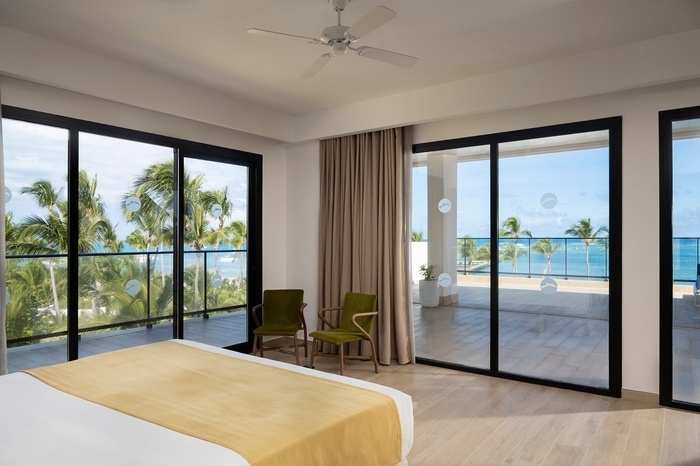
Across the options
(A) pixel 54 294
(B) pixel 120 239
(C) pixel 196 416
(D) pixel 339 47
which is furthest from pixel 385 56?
(A) pixel 54 294

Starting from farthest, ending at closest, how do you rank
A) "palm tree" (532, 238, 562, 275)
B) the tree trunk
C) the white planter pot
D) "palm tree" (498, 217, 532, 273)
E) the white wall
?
the white wall < the white planter pot < "palm tree" (498, 217, 532, 273) < "palm tree" (532, 238, 562, 275) < the tree trunk

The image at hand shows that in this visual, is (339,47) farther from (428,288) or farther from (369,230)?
(428,288)

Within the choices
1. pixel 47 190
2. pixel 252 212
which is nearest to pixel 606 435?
pixel 252 212

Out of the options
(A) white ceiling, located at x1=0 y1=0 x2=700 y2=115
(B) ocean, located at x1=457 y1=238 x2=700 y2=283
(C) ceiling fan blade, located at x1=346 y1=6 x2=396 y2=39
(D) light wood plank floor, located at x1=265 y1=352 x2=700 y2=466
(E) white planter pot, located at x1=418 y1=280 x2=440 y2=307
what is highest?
(A) white ceiling, located at x1=0 y1=0 x2=700 y2=115

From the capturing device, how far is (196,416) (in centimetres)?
210

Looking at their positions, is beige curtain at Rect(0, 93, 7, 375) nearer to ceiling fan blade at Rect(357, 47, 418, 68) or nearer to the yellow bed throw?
the yellow bed throw

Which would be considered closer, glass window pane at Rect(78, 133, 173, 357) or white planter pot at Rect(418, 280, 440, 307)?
glass window pane at Rect(78, 133, 173, 357)

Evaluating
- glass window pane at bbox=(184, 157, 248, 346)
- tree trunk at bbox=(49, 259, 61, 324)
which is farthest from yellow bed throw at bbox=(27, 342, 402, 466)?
glass window pane at bbox=(184, 157, 248, 346)

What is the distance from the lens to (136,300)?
4.57 metres

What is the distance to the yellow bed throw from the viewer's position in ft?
6.20

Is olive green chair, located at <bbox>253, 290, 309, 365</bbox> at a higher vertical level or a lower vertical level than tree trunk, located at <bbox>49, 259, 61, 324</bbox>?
lower

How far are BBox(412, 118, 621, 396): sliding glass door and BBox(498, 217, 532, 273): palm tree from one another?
0.03ft

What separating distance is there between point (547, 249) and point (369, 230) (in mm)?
1936

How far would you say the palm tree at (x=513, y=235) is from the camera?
459 cm
